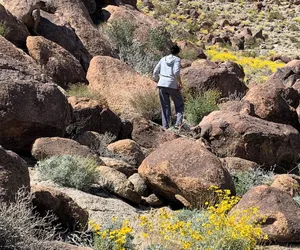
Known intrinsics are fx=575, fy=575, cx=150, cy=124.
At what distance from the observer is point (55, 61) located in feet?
42.7

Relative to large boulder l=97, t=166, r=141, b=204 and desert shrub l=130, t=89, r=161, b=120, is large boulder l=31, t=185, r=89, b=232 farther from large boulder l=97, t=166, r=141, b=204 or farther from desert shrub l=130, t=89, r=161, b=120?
desert shrub l=130, t=89, r=161, b=120

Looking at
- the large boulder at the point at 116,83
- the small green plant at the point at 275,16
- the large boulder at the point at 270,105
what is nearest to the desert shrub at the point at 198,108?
the large boulder at the point at 270,105

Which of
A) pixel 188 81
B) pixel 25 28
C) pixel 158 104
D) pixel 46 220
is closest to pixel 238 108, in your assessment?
pixel 158 104

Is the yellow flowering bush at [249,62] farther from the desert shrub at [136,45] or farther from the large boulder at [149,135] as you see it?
the large boulder at [149,135]

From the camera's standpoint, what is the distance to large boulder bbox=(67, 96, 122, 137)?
33.2 feet

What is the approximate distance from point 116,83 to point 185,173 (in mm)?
5599

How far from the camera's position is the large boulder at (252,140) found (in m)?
10.9

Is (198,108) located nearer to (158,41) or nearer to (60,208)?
(158,41)

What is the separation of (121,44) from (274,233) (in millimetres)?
12547

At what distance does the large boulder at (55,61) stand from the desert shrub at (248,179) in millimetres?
5129

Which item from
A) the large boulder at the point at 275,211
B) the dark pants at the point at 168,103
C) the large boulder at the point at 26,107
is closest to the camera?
the large boulder at the point at 275,211

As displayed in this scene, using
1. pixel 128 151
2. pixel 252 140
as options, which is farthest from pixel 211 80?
pixel 128 151

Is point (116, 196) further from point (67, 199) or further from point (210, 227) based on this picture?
point (210, 227)

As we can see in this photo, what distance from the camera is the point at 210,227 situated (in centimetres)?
597
